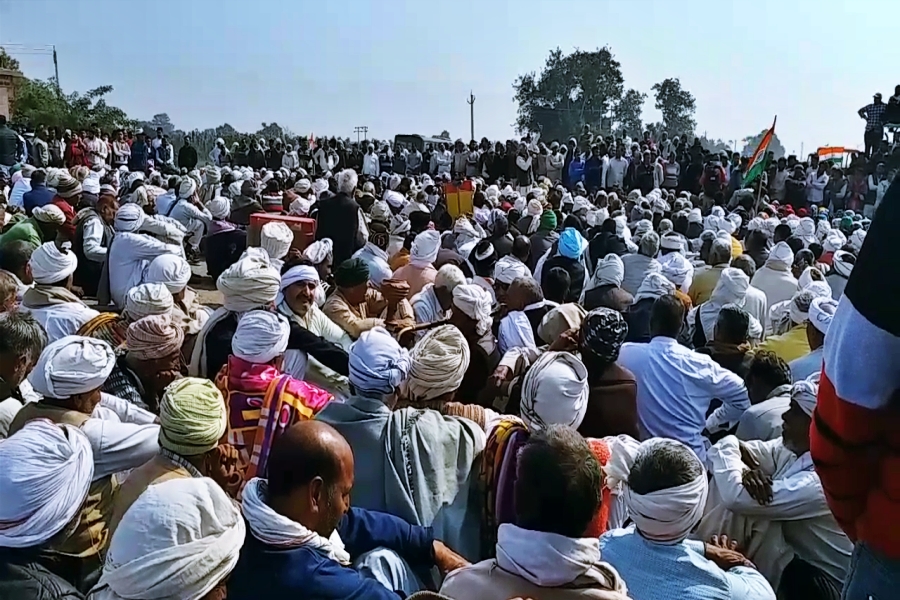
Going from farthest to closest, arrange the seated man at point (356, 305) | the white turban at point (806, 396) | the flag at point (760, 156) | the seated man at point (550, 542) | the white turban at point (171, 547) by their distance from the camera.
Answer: the flag at point (760, 156) < the seated man at point (356, 305) < the white turban at point (806, 396) < the seated man at point (550, 542) < the white turban at point (171, 547)

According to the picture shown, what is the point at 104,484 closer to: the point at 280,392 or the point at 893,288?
the point at 280,392

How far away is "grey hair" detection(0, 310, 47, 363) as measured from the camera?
3371 millimetres

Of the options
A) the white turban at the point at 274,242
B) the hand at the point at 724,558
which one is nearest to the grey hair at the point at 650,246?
the white turban at the point at 274,242

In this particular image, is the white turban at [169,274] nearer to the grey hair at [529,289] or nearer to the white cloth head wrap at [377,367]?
the grey hair at [529,289]

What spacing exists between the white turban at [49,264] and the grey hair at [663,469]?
3.79 meters

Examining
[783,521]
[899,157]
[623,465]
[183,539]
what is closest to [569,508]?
[623,465]

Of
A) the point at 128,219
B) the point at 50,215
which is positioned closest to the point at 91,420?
the point at 128,219

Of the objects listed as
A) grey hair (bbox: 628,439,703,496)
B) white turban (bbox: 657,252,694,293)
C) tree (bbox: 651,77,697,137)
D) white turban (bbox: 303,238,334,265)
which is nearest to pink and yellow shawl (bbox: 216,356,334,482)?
grey hair (bbox: 628,439,703,496)

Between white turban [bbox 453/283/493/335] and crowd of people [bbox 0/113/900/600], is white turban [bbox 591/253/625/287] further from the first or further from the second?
white turban [bbox 453/283/493/335]

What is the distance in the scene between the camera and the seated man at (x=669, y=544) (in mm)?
2398

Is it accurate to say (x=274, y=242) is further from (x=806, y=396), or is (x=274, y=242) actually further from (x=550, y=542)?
(x=550, y=542)

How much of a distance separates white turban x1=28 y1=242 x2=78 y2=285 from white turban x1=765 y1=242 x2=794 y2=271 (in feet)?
18.6

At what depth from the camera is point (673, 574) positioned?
7.88 ft

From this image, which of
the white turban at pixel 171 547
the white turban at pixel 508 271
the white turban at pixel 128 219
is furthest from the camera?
the white turban at pixel 128 219
